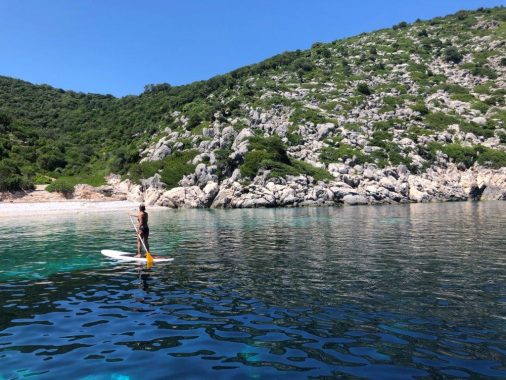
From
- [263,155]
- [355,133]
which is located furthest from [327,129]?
[263,155]

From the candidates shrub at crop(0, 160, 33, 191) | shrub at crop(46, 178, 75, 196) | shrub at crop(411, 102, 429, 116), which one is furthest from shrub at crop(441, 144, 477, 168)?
shrub at crop(0, 160, 33, 191)

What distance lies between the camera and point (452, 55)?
13625 cm

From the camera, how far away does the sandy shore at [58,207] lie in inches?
2653

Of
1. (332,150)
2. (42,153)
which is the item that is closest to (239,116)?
(332,150)

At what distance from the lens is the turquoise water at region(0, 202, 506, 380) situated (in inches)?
359

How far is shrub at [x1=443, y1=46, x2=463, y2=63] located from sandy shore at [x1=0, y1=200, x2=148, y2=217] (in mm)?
114143

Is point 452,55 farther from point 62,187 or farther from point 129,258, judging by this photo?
point 129,258

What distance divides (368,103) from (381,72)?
25862 mm

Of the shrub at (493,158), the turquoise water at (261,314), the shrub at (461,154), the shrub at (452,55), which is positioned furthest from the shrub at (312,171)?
the shrub at (452,55)

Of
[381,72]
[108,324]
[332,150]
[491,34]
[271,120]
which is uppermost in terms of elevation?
[491,34]

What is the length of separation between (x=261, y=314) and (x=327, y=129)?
92.0 metres

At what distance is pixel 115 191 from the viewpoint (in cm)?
8994

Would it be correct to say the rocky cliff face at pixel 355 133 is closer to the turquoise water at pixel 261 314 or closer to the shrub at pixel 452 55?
the shrub at pixel 452 55

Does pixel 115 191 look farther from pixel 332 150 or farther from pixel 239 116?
pixel 332 150
